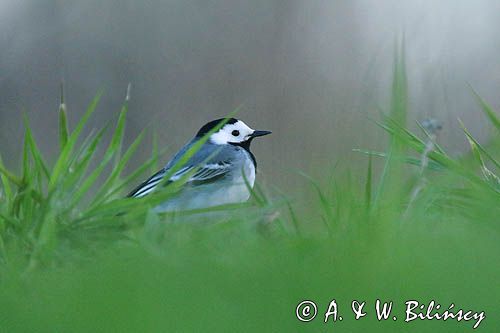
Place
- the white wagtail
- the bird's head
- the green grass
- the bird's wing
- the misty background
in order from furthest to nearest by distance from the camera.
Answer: the misty background < the bird's head < the bird's wing < the white wagtail < the green grass

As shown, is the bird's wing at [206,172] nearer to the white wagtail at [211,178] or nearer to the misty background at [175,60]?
the white wagtail at [211,178]

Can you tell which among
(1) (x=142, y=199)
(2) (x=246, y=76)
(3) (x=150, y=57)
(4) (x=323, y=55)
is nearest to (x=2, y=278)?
(1) (x=142, y=199)

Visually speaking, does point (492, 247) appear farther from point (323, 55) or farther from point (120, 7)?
point (120, 7)

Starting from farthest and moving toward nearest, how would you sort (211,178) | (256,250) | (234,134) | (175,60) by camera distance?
(175,60)
(234,134)
(211,178)
(256,250)

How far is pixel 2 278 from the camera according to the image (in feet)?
6.91

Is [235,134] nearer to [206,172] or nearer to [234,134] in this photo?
[234,134]

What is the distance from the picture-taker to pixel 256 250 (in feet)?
6.20

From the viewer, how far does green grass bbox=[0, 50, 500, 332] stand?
58.3 inches

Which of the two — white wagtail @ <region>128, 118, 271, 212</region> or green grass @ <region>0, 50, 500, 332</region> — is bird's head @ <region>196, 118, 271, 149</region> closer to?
white wagtail @ <region>128, 118, 271, 212</region>

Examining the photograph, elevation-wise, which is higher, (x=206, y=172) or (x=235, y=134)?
(x=235, y=134)

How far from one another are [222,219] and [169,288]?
1010mm

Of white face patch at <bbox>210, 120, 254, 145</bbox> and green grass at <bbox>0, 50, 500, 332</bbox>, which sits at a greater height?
white face patch at <bbox>210, 120, 254, 145</bbox>

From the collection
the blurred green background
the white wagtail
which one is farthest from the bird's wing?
the blurred green background

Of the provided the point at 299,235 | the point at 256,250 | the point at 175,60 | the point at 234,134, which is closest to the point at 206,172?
the point at 234,134
